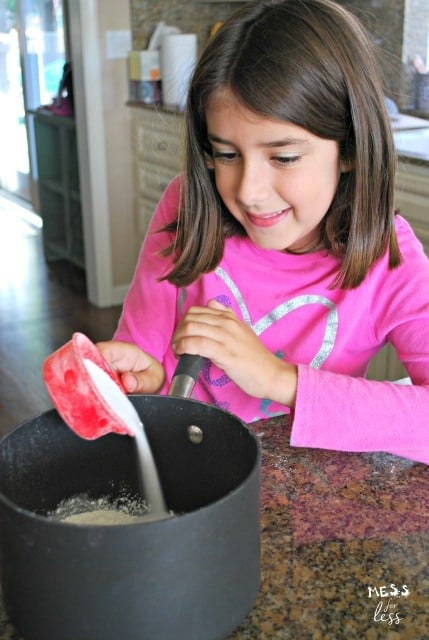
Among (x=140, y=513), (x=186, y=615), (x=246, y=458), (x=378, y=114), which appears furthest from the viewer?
(x=378, y=114)

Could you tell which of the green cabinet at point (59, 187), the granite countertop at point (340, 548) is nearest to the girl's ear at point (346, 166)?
the granite countertop at point (340, 548)

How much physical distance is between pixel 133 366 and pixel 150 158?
8.46 ft

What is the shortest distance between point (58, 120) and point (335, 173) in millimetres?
3164

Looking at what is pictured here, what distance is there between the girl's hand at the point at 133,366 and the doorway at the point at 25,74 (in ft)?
12.7

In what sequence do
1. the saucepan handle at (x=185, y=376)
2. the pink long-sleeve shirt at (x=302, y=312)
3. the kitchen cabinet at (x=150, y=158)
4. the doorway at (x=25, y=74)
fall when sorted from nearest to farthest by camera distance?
1. the saucepan handle at (x=185, y=376)
2. the pink long-sleeve shirt at (x=302, y=312)
3. the kitchen cabinet at (x=150, y=158)
4. the doorway at (x=25, y=74)

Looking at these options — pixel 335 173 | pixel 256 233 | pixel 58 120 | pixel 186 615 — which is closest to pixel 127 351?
pixel 256 233

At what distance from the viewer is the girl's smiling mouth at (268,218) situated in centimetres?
94

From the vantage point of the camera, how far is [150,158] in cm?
341

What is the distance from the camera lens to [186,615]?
499 mm

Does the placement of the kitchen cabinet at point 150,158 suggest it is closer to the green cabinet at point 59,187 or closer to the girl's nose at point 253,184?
the green cabinet at point 59,187

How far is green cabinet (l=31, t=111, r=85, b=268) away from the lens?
12.9ft

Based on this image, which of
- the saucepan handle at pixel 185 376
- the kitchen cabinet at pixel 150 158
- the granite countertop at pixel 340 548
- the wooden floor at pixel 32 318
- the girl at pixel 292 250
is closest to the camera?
the granite countertop at pixel 340 548

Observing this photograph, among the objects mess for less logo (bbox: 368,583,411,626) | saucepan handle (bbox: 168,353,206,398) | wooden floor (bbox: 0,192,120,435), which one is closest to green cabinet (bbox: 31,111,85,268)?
wooden floor (bbox: 0,192,120,435)

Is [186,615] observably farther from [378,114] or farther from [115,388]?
[378,114]
